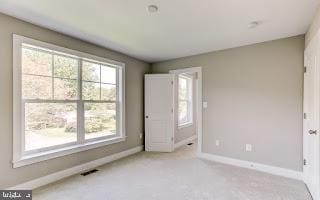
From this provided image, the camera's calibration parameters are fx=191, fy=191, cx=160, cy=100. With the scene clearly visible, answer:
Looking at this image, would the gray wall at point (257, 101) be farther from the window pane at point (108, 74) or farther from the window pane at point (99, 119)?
the window pane at point (99, 119)

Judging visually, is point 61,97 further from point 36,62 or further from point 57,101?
point 36,62

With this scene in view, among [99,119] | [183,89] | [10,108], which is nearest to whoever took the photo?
[10,108]

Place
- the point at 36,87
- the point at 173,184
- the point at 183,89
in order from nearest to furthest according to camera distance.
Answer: the point at 36,87 → the point at 173,184 → the point at 183,89

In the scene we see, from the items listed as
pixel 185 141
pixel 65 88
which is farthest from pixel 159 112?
pixel 65 88

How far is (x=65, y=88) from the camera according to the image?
320cm

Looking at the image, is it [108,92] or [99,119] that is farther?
[108,92]

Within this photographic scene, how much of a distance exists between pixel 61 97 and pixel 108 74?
1151 mm

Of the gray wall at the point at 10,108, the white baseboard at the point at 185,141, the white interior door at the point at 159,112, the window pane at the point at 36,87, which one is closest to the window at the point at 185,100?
the white baseboard at the point at 185,141

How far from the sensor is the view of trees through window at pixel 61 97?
9.05ft

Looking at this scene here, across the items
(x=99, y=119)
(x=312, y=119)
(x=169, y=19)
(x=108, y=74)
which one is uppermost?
(x=169, y=19)

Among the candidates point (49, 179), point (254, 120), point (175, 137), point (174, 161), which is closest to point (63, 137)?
point (49, 179)

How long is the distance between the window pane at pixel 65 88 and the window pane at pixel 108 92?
63cm

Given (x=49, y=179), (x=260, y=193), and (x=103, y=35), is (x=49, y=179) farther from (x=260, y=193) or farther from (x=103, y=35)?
(x=260, y=193)

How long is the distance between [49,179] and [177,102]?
348 cm
